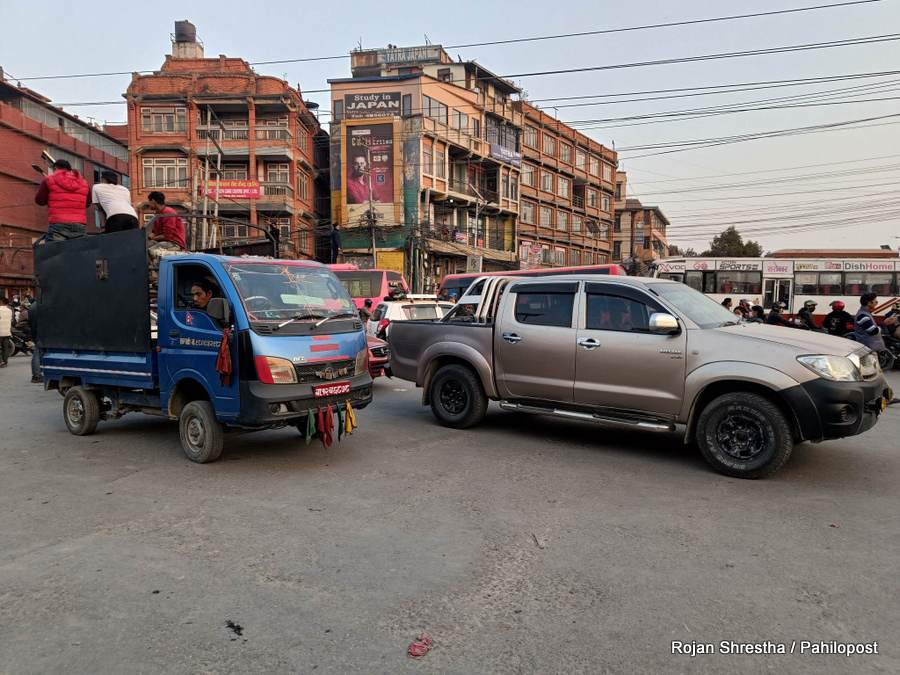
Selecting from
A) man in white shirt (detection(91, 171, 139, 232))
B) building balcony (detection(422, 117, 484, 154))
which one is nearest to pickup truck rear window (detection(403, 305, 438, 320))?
man in white shirt (detection(91, 171, 139, 232))

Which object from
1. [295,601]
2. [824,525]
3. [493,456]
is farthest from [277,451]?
[824,525]

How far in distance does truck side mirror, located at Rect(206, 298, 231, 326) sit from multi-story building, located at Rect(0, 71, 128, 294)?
1281 inches

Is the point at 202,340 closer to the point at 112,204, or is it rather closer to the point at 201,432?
the point at 201,432

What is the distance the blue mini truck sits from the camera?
5871 mm

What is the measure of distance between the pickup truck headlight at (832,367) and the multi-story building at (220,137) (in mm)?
34272

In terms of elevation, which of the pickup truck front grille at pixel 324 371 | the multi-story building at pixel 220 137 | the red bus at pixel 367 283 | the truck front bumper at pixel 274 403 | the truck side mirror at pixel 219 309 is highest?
the multi-story building at pixel 220 137

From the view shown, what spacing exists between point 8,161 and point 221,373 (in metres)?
40.2

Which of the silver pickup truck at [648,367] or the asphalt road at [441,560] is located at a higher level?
the silver pickup truck at [648,367]

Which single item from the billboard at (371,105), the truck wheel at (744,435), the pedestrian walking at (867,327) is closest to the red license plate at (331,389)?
the truck wheel at (744,435)

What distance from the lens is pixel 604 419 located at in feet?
21.8

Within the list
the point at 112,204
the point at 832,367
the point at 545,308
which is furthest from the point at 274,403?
the point at 832,367

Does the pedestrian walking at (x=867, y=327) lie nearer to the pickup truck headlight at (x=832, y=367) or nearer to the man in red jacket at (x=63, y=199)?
the pickup truck headlight at (x=832, y=367)

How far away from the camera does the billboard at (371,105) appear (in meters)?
38.7

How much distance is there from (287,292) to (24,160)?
134ft
